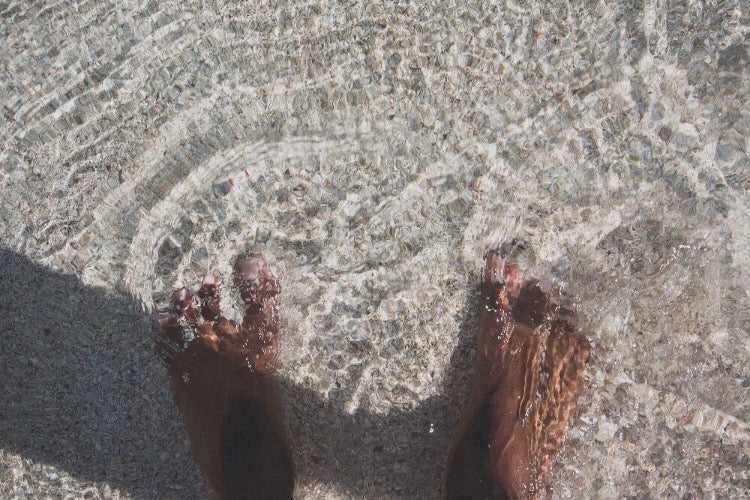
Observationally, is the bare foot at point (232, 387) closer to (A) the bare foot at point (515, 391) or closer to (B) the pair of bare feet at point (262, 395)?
(B) the pair of bare feet at point (262, 395)

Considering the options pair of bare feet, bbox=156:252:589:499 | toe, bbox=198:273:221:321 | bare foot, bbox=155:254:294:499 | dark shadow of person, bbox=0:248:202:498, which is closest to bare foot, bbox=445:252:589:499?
pair of bare feet, bbox=156:252:589:499

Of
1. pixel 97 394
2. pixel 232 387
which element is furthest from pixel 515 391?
pixel 97 394

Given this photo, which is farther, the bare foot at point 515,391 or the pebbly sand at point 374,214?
the bare foot at point 515,391

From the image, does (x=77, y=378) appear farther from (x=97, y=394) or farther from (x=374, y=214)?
(x=374, y=214)

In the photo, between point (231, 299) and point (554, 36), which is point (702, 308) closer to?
point (554, 36)

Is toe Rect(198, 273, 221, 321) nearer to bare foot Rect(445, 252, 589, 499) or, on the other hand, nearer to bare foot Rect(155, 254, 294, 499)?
bare foot Rect(155, 254, 294, 499)

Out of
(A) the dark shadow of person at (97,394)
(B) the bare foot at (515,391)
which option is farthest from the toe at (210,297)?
(B) the bare foot at (515,391)
